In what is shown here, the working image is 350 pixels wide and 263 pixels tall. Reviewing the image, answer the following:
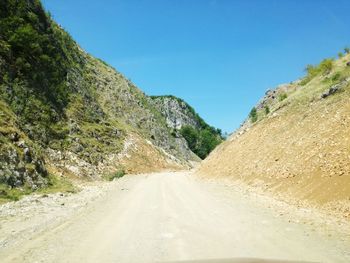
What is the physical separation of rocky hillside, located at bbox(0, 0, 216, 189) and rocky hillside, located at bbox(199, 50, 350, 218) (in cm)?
1385

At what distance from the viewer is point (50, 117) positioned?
45.2 m

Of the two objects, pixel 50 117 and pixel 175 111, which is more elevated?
pixel 175 111

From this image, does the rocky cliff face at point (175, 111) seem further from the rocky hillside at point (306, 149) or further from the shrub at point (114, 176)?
A: the rocky hillside at point (306, 149)

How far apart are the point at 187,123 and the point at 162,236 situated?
6503 inches

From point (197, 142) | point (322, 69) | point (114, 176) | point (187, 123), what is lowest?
point (114, 176)

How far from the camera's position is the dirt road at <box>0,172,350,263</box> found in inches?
346

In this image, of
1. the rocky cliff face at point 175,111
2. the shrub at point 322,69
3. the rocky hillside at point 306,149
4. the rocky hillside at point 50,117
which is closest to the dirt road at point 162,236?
the rocky hillside at point 306,149

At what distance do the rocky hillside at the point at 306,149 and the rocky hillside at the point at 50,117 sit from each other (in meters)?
13.9

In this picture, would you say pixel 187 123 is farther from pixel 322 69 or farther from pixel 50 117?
pixel 322 69

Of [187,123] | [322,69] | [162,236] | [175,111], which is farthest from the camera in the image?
[187,123]

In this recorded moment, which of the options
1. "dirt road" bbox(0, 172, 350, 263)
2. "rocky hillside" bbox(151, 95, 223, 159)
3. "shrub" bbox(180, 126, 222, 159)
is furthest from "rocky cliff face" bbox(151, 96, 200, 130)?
"dirt road" bbox(0, 172, 350, 263)

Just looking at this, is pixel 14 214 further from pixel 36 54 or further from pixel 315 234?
pixel 36 54

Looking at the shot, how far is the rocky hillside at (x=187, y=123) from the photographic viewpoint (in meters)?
147

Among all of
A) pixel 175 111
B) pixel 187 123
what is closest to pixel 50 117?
pixel 175 111
